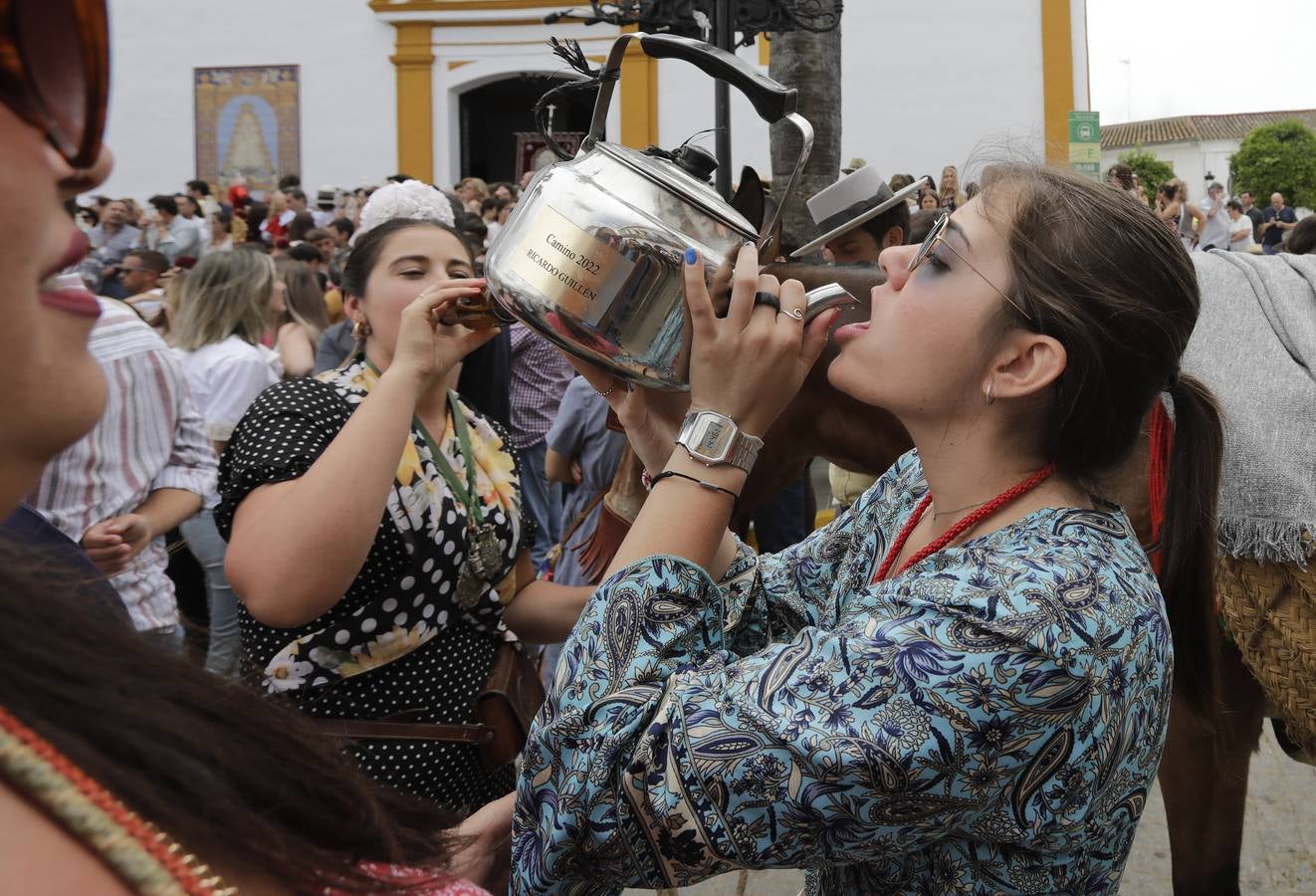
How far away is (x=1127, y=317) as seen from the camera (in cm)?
130

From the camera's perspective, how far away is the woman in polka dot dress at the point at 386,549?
1.81m

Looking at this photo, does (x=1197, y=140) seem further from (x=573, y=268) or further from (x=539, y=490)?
(x=573, y=268)

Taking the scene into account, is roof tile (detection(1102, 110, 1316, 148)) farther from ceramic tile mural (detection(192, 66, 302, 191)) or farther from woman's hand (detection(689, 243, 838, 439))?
woman's hand (detection(689, 243, 838, 439))

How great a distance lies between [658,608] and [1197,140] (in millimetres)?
53791

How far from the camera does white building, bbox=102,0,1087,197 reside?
17188 millimetres

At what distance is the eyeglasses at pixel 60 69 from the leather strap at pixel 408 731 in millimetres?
1497

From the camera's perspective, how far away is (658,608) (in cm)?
126

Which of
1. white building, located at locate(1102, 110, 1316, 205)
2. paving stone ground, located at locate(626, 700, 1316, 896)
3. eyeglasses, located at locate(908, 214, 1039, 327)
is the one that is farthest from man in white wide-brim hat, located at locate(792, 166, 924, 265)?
white building, located at locate(1102, 110, 1316, 205)

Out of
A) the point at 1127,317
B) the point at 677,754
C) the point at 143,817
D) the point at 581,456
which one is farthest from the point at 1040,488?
the point at 581,456

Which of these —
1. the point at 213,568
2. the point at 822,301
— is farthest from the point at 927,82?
the point at 822,301

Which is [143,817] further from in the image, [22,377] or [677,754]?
[677,754]

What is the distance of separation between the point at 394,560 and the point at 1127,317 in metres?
1.22

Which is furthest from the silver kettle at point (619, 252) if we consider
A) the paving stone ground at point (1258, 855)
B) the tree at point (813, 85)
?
the tree at point (813, 85)

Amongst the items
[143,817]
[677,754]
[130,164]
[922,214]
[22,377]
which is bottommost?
[677,754]
